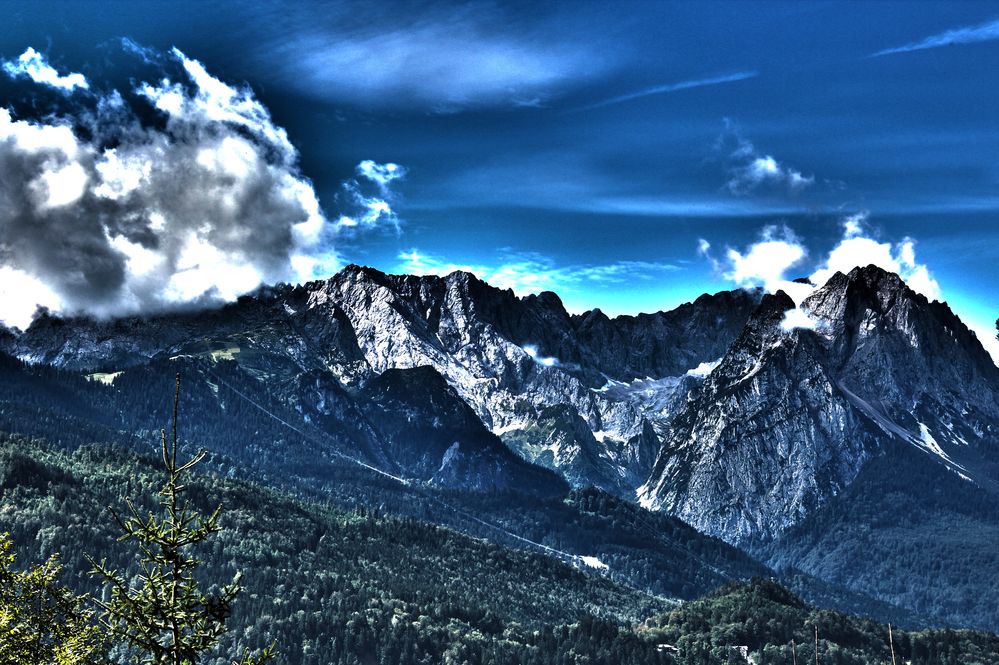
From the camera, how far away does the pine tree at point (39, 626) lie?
2244 inches

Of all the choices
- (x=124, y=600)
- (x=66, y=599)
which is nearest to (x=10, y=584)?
(x=66, y=599)

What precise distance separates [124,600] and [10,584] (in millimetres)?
17798

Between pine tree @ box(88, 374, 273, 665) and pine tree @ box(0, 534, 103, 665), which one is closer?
pine tree @ box(88, 374, 273, 665)

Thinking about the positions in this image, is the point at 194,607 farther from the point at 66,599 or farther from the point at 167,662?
the point at 66,599

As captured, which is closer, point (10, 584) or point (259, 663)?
point (259, 663)

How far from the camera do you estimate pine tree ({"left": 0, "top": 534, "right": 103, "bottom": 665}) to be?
57000mm

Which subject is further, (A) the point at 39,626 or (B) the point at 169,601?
(A) the point at 39,626

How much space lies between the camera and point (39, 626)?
60.1 m

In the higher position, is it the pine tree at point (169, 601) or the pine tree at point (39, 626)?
the pine tree at point (169, 601)

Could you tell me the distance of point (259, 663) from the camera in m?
50.1

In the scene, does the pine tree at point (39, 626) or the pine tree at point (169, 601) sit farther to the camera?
the pine tree at point (39, 626)

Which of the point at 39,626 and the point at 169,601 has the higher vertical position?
the point at 169,601

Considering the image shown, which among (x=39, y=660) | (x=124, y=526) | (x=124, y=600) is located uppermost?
(x=124, y=526)

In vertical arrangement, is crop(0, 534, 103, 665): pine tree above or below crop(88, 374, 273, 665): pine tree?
below
